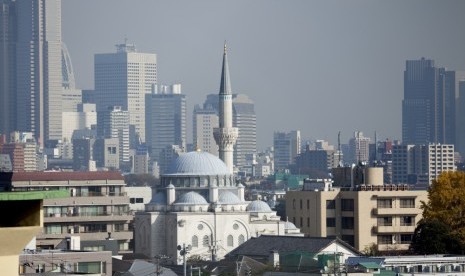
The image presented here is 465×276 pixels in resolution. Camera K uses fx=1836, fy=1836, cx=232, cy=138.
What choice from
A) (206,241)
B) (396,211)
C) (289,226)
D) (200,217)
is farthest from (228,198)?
(396,211)

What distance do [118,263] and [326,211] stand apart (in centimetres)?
3585

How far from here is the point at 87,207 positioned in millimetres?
81250

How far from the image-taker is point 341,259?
187ft

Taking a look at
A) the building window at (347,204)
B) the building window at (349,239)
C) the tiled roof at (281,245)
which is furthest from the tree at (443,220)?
the tiled roof at (281,245)

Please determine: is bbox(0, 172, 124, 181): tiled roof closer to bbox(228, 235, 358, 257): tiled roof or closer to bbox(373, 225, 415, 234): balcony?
bbox(228, 235, 358, 257): tiled roof

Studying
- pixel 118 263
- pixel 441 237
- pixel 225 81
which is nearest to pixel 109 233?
pixel 441 237

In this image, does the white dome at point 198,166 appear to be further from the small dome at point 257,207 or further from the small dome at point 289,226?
the small dome at point 289,226

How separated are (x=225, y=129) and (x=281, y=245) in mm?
59192

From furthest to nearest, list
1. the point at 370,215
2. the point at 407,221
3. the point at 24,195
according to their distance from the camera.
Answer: the point at 407,221
the point at 370,215
the point at 24,195

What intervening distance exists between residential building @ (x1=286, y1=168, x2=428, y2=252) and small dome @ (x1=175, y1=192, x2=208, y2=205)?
8363mm

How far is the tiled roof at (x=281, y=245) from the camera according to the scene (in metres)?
67.8

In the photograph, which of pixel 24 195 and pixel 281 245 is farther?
pixel 281 245

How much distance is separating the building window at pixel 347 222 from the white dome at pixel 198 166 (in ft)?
46.6

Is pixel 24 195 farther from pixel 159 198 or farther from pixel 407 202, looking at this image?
pixel 159 198
